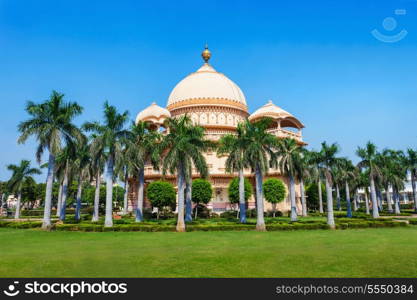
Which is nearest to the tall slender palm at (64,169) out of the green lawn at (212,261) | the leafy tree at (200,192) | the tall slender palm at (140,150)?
the tall slender palm at (140,150)

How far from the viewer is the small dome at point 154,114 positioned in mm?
58781

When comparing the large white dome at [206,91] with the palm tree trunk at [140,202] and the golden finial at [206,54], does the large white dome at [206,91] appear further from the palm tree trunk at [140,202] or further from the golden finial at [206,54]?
the palm tree trunk at [140,202]

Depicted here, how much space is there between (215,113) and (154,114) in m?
13.1

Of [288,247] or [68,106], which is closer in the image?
[288,247]

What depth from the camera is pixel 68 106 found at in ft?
92.2

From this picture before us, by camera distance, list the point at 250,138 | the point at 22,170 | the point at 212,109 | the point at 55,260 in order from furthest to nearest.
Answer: the point at 212,109
the point at 22,170
the point at 250,138
the point at 55,260

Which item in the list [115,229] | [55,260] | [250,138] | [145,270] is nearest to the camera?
[145,270]

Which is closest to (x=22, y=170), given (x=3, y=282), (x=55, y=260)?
(x=55, y=260)

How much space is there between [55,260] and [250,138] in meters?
18.9

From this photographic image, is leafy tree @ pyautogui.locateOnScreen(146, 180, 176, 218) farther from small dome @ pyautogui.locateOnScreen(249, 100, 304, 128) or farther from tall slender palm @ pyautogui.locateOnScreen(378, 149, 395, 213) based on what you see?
tall slender palm @ pyautogui.locateOnScreen(378, 149, 395, 213)

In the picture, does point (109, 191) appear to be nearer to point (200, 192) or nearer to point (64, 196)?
point (64, 196)

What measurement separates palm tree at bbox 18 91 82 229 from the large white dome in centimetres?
2955

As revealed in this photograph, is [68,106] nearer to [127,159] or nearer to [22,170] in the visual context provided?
[127,159]

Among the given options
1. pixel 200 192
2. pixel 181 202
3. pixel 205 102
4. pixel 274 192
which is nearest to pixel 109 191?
pixel 181 202
